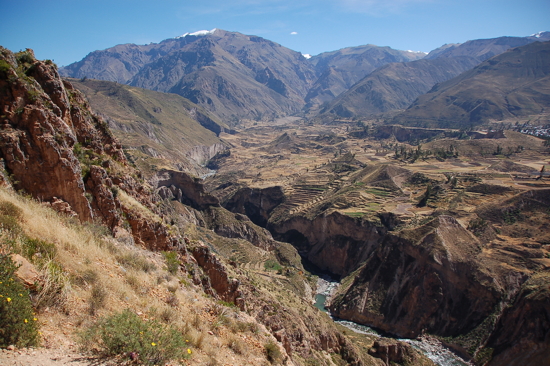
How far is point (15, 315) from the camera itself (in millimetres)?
6312

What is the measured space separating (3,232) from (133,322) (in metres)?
4.12

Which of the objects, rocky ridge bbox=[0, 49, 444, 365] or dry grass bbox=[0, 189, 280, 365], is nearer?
dry grass bbox=[0, 189, 280, 365]

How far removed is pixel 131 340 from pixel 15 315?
7.18ft

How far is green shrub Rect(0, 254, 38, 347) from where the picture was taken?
6223mm

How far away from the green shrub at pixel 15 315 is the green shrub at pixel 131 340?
1.05m

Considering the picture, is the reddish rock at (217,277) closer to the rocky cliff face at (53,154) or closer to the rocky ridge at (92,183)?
the rocky ridge at (92,183)

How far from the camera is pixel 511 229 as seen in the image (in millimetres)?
58500

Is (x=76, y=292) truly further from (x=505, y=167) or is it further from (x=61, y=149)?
(x=505, y=167)

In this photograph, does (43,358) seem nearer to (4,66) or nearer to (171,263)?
(171,263)

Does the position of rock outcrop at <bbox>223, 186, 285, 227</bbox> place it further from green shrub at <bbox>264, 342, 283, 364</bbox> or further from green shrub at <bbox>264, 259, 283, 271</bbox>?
green shrub at <bbox>264, 342, 283, 364</bbox>

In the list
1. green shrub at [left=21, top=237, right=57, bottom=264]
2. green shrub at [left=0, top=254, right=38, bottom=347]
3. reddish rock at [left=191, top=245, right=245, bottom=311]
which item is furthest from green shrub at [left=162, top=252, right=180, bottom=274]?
green shrub at [left=0, top=254, right=38, bottom=347]

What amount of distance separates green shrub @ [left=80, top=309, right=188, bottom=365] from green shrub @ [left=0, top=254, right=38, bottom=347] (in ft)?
3.46

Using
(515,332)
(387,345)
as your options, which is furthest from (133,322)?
(515,332)

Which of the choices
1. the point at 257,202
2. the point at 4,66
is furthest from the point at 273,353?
the point at 257,202
